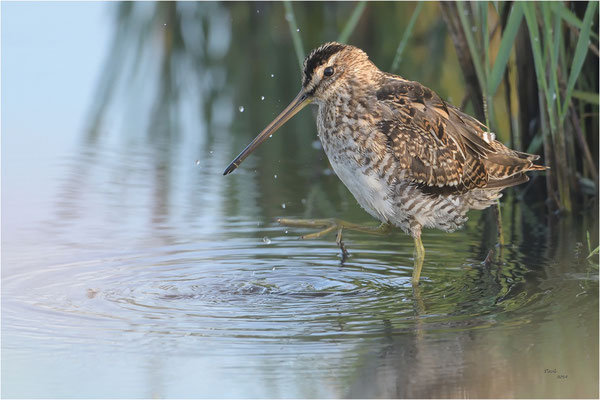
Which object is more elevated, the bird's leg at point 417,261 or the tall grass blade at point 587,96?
the tall grass blade at point 587,96

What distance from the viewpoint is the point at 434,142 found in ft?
19.7

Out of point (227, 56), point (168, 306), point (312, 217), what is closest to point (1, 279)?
point (168, 306)

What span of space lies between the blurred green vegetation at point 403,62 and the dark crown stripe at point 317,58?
0.41 m

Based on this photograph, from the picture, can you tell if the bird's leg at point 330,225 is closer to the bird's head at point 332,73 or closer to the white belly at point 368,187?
the white belly at point 368,187

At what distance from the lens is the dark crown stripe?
19.8 feet

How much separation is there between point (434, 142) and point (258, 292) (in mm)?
1277

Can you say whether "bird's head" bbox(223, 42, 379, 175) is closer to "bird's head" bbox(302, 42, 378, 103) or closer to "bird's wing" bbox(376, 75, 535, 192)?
"bird's head" bbox(302, 42, 378, 103)

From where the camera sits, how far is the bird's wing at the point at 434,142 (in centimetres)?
590

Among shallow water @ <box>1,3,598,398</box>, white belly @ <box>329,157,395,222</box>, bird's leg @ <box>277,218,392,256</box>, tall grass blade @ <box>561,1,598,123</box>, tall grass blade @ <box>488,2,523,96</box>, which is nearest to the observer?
shallow water @ <box>1,3,598,398</box>

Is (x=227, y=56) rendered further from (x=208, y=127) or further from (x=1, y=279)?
(x=1, y=279)

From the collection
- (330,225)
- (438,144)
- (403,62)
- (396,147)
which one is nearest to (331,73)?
(396,147)

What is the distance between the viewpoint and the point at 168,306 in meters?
5.45

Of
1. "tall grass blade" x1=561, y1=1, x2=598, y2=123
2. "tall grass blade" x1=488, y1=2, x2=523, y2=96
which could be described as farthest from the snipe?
"tall grass blade" x1=561, y1=1, x2=598, y2=123

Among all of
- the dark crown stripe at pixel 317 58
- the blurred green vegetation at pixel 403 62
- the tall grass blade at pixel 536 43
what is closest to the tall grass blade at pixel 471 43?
the blurred green vegetation at pixel 403 62
